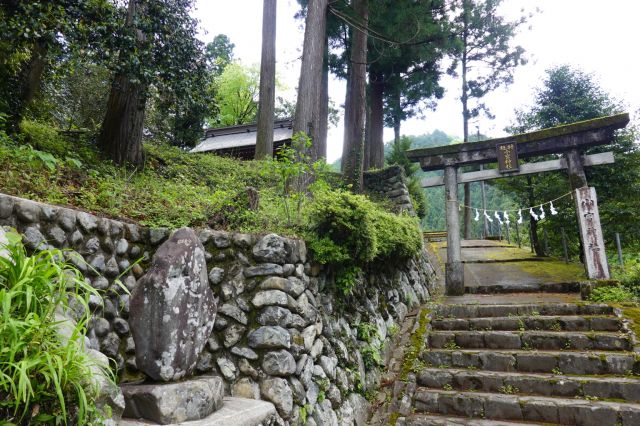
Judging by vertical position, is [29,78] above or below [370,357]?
above

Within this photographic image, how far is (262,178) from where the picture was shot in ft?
29.4

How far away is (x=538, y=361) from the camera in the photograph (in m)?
4.88

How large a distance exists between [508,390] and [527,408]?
Result: 14.0 inches

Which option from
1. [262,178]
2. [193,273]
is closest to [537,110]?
[262,178]

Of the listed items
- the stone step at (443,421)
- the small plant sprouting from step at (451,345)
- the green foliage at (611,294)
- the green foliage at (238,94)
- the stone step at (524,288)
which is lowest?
the stone step at (443,421)

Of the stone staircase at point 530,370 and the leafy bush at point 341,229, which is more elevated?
the leafy bush at point 341,229

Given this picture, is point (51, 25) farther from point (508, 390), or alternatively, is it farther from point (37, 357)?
point (508, 390)

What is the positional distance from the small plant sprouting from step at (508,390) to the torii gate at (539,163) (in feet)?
12.0

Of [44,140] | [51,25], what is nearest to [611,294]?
[51,25]

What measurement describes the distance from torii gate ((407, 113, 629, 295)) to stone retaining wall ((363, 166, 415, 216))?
173 centimetres

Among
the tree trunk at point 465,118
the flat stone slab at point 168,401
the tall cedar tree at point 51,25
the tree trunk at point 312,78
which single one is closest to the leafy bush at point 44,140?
the tall cedar tree at point 51,25

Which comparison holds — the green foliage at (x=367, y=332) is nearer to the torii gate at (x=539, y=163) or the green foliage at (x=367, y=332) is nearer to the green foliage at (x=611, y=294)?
the torii gate at (x=539, y=163)

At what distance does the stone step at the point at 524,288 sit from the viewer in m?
7.86

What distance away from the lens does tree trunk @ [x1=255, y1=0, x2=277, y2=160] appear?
11.2 meters
